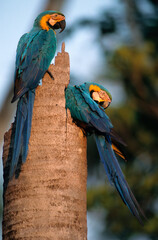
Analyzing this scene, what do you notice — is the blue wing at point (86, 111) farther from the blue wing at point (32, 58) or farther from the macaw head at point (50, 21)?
the macaw head at point (50, 21)

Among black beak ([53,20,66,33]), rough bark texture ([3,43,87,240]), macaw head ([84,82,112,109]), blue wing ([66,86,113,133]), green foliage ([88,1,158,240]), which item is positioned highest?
green foliage ([88,1,158,240])

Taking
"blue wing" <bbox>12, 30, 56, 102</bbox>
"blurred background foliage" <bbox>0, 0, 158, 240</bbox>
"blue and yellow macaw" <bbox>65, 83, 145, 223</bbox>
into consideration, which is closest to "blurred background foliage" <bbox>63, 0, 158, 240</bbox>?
"blurred background foliage" <bbox>0, 0, 158, 240</bbox>

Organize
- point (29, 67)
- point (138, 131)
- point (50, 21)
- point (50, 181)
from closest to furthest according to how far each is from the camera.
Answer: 1. point (50, 181)
2. point (29, 67)
3. point (50, 21)
4. point (138, 131)

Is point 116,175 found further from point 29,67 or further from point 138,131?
point 138,131

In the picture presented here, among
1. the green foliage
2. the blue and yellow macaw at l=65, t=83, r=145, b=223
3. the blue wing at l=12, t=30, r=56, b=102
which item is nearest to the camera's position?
the blue and yellow macaw at l=65, t=83, r=145, b=223

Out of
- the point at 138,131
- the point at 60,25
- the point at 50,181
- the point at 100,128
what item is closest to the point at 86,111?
the point at 100,128

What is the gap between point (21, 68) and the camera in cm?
297

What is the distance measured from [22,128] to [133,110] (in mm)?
6704

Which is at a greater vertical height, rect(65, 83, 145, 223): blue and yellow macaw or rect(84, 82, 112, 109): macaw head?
rect(84, 82, 112, 109): macaw head

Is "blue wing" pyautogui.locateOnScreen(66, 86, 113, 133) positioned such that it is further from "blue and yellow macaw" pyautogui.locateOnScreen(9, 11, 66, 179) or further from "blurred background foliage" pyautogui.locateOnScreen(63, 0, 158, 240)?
"blurred background foliage" pyautogui.locateOnScreen(63, 0, 158, 240)

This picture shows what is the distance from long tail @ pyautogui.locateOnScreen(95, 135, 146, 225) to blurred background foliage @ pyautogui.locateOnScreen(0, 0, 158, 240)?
4481mm

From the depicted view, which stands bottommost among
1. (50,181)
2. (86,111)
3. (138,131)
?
(50,181)

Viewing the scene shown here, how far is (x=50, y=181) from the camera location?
247 centimetres

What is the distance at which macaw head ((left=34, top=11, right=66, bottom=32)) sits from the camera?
344cm
